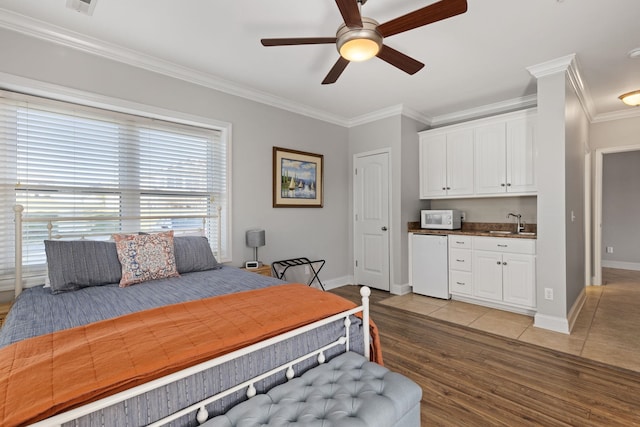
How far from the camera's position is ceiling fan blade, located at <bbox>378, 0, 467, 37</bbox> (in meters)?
1.67

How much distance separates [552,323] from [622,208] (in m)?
4.71

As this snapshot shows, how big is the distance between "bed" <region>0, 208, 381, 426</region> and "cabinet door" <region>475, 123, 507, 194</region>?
294cm

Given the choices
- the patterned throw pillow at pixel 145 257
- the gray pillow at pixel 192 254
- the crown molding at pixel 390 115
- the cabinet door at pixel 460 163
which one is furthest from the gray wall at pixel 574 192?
the patterned throw pillow at pixel 145 257

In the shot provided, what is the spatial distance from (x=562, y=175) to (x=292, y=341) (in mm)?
3022

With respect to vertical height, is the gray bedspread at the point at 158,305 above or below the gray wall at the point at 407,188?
below

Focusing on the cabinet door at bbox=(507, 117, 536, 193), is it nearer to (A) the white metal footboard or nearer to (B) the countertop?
(B) the countertop

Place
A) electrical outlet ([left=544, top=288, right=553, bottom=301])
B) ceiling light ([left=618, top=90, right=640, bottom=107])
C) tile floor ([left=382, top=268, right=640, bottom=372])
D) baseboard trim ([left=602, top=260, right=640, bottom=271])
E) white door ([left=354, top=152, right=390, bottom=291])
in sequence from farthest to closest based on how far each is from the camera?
baseboard trim ([left=602, top=260, right=640, bottom=271])
white door ([left=354, top=152, right=390, bottom=291])
ceiling light ([left=618, top=90, right=640, bottom=107])
electrical outlet ([left=544, top=288, right=553, bottom=301])
tile floor ([left=382, top=268, right=640, bottom=372])

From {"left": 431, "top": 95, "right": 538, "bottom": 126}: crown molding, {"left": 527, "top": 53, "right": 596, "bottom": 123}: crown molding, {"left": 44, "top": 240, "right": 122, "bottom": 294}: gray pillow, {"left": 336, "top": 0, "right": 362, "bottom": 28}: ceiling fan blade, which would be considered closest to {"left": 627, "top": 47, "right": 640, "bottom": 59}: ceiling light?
{"left": 527, "top": 53, "right": 596, "bottom": 123}: crown molding

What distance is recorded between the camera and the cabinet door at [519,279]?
3332mm

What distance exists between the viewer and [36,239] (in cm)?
246

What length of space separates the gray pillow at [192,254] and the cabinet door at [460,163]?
326 cm

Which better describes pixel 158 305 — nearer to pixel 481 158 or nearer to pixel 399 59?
pixel 399 59

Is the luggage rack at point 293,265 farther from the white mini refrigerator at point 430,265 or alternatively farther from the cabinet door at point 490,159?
the cabinet door at point 490,159

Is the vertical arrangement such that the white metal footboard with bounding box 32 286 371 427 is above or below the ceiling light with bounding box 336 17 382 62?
below
